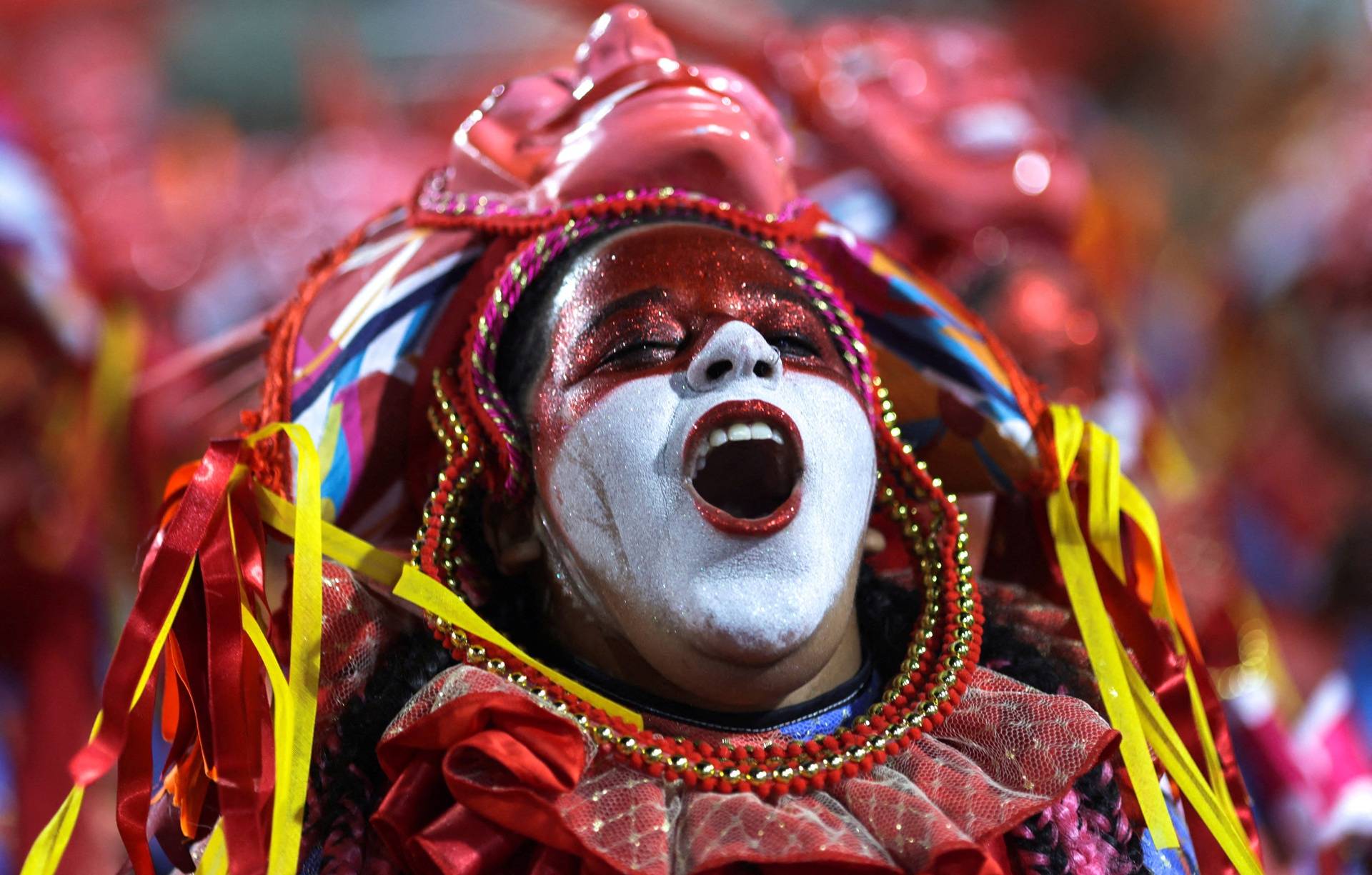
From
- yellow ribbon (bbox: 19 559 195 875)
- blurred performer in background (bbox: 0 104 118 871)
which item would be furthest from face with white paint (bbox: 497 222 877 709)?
blurred performer in background (bbox: 0 104 118 871)

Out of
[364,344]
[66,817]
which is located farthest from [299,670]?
[364,344]

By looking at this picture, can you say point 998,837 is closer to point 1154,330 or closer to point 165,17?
point 1154,330

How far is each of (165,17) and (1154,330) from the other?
110 inches

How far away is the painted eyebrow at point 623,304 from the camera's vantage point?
1.24 metres

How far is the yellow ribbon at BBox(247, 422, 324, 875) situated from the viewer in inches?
41.9

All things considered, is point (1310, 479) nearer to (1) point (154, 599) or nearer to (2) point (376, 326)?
(2) point (376, 326)

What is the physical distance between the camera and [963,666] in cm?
124

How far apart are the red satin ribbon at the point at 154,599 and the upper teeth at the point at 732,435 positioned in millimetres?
367

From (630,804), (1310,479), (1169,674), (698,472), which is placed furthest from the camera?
(1310,479)

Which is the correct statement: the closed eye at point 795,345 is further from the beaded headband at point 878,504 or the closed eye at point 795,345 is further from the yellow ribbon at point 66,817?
the yellow ribbon at point 66,817

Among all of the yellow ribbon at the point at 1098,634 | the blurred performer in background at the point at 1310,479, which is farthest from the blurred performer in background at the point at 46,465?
the blurred performer in background at the point at 1310,479

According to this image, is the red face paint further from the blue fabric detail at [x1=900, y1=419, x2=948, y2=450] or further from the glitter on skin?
the blue fabric detail at [x1=900, y1=419, x2=948, y2=450]

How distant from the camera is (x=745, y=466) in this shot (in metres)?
1.22

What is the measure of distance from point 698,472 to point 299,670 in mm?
343
